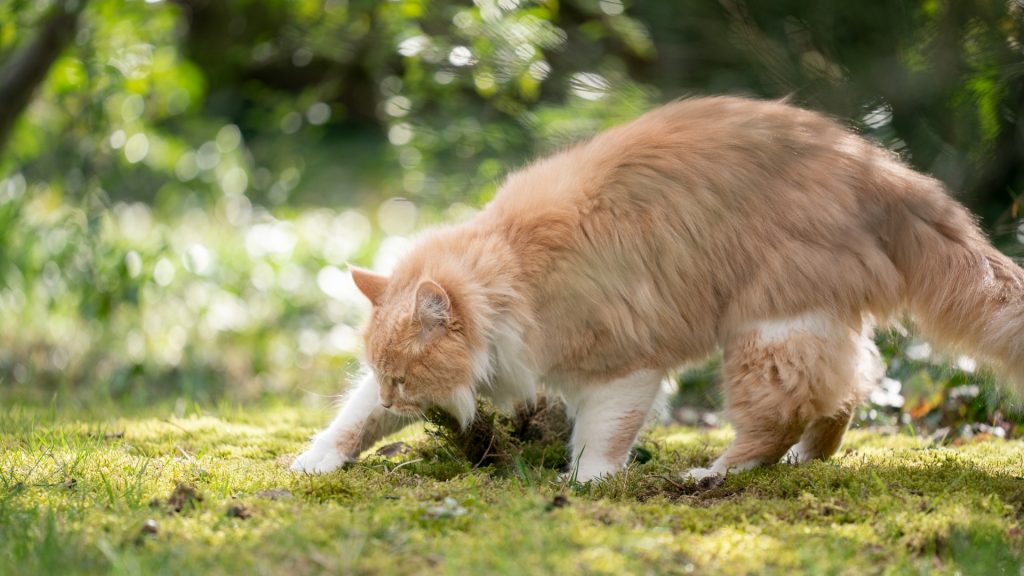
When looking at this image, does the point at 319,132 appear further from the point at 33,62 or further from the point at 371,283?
the point at 371,283

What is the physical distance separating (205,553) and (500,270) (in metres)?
1.53

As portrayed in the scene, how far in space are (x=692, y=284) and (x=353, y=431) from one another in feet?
4.73

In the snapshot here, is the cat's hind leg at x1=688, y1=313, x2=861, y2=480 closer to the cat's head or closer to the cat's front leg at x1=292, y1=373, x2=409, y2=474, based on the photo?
the cat's head

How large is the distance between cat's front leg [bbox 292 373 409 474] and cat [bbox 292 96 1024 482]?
34 millimetres

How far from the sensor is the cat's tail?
346 centimetres

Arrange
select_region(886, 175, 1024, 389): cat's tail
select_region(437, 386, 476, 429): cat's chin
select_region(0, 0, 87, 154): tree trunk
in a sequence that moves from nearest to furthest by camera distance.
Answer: select_region(886, 175, 1024, 389): cat's tail, select_region(437, 386, 476, 429): cat's chin, select_region(0, 0, 87, 154): tree trunk

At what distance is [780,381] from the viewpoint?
365 cm

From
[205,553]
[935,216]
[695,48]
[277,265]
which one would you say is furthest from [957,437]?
[277,265]

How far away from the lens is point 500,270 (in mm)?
3727

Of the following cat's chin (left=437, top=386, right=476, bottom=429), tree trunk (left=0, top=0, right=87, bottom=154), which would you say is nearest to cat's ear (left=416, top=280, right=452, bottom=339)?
cat's chin (left=437, top=386, right=476, bottom=429)

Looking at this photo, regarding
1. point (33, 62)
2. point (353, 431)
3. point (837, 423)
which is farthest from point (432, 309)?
point (33, 62)

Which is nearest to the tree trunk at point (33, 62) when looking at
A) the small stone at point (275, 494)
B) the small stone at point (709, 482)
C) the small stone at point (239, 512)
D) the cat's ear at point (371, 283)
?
the cat's ear at point (371, 283)

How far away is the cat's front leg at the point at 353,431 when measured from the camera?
3.91 meters

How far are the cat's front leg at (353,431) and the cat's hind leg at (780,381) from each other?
1.25 meters
